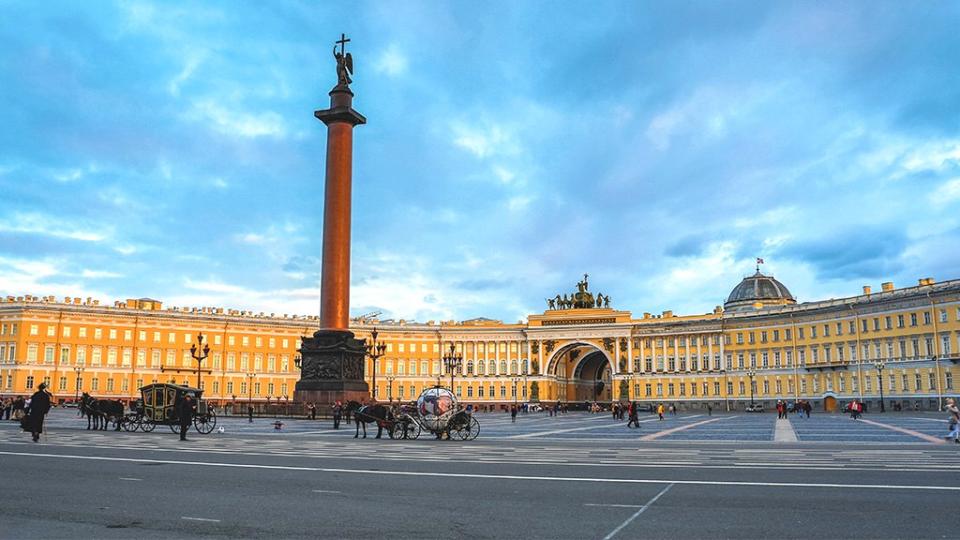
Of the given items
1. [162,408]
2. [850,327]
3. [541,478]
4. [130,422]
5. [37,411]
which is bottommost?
[541,478]

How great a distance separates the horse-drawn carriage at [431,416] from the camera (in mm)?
29281

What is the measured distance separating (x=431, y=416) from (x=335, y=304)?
820 inches

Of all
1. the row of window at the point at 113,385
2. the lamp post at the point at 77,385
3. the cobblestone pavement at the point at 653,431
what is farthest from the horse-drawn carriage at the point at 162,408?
the lamp post at the point at 77,385

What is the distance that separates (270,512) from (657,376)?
117 m

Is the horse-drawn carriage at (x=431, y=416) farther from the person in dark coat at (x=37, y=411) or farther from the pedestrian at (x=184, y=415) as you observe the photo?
the person in dark coat at (x=37, y=411)

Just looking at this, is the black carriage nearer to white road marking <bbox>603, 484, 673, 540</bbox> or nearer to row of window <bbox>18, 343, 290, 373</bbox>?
white road marking <bbox>603, 484, 673, 540</bbox>

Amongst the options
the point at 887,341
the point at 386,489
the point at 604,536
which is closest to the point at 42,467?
the point at 386,489

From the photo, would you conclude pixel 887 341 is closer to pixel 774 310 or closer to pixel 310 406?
pixel 774 310

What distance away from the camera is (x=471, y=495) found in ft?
39.6

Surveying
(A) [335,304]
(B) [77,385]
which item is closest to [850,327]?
(A) [335,304]

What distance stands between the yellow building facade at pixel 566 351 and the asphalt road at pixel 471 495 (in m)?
74.4

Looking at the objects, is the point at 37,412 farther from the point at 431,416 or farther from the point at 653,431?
the point at 653,431

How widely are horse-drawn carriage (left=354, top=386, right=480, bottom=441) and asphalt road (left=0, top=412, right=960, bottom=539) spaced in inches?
330

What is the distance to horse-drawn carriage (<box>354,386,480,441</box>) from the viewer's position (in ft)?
96.1
